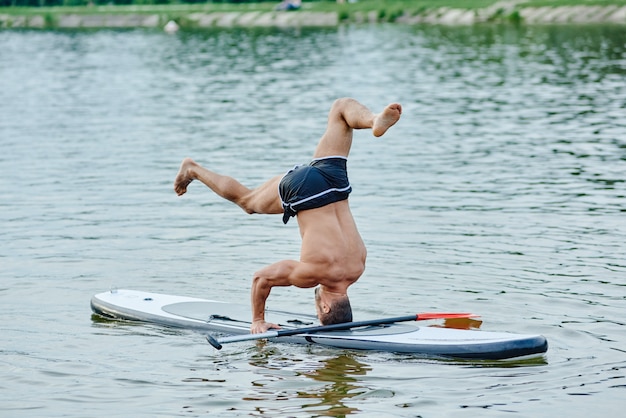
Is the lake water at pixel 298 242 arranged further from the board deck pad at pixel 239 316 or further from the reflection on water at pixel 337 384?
the board deck pad at pixel 239 316

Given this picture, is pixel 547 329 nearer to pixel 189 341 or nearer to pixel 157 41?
pixel 189 341

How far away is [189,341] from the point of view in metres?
12.3

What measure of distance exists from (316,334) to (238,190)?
1796 millimetres

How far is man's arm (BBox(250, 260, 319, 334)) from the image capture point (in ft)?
37.8

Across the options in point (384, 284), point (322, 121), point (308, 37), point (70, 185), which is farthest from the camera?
point (308, 37)

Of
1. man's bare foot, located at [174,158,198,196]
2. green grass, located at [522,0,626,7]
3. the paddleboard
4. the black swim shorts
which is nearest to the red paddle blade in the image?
the paddleboard

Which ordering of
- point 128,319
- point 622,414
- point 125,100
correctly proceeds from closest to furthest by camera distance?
point 622,414 → point 128,319 → point 125,100

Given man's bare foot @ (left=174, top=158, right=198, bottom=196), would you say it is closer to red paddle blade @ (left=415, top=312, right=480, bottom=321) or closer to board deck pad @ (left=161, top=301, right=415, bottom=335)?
board deck pad @ (left=161, top=301, right=415, bottom=335)

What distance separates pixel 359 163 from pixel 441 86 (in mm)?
13855

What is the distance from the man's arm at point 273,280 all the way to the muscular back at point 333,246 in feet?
0.33

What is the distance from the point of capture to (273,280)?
1165cm

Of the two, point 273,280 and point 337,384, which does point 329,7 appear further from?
point 337,384

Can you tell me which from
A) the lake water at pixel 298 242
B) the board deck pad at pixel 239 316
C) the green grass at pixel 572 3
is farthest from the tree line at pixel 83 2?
the board deck pad at pixel 239 316

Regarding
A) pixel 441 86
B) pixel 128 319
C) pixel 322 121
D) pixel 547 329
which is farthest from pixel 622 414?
pixel 441 86
